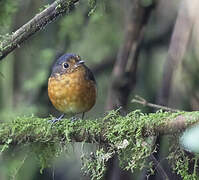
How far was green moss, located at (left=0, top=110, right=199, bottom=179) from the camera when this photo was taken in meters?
2.71

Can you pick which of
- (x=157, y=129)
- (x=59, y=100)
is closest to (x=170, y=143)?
(x=157, y=129)

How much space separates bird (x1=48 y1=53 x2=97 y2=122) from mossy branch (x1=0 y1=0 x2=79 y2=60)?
1037 mm

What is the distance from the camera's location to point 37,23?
114 inches

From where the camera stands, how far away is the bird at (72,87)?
3.93 meters

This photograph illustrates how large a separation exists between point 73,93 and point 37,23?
1.12 meters

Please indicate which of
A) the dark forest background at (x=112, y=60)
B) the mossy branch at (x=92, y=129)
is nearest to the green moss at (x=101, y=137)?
the mossy branch at (x=92, y=129)

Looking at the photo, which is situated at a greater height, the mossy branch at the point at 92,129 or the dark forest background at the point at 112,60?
the dark forest background at the point at 112,60

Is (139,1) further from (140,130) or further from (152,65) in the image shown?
(140,130)

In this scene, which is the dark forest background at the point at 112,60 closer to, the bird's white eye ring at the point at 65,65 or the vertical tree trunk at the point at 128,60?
the vertical tree trunk at the point at 128,60

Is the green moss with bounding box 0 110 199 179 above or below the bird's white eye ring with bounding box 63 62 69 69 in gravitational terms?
below

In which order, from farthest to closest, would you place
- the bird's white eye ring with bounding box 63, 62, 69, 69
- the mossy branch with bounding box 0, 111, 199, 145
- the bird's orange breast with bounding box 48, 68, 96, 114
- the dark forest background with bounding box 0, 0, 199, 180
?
the dark forest background with bounding box 0, 0, 199, 180 → the bird's white eye ring with bounding box 63, 62, 69, 69 → the bird's orange breast with bounding box 48, 68, 96, 114 → the mossy branch with bounding box 0, 111, 199, 145

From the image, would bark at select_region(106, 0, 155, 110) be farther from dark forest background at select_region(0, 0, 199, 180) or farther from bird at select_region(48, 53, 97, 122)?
bird at select_region(48, 53, 97, 122)

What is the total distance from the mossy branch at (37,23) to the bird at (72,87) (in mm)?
1037

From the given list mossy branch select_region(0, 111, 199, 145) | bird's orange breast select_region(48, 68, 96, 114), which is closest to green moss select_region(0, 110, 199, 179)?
mossy branch select_region(0, 111, 199, 145)
